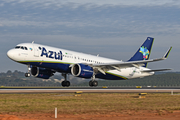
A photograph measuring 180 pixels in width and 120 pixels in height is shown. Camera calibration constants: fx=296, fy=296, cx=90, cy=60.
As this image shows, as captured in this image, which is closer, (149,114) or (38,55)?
(149,114)

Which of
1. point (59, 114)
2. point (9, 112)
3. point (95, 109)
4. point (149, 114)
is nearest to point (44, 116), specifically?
point (59, 114)

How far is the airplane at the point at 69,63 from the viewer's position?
47375 mm

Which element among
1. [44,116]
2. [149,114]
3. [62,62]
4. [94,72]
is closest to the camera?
[44,116]

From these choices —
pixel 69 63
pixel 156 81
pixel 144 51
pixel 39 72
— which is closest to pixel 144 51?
pixel 144 51

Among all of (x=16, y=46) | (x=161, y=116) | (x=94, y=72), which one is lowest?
(x=161, y=116)

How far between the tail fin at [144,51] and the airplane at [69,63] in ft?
10.2

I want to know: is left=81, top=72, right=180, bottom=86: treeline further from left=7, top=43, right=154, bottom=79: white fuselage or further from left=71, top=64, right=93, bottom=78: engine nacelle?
left=71, top=64, right=93, bottom=78: engine nacelle

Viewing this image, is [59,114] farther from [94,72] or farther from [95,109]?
[94,72]

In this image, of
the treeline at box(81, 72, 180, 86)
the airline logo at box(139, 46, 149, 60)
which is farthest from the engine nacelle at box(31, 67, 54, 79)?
the treeline at box(81, 72, 180, 86)

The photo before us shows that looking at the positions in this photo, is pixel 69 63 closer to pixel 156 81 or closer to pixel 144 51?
pixel 144 51

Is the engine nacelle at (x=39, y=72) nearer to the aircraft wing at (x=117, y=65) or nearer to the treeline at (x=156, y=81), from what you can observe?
the aircraft wing at (x=117, y=65)

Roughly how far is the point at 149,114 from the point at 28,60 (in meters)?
29.2

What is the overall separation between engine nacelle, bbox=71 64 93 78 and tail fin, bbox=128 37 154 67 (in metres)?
15.1

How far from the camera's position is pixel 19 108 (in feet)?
81.0
